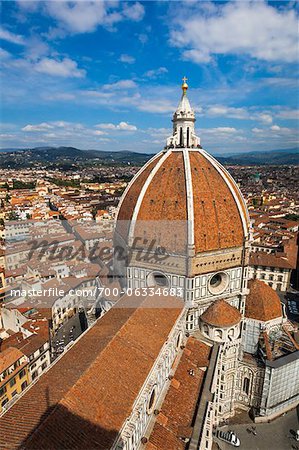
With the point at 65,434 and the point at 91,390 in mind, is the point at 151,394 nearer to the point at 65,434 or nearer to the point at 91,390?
the point at 91,390

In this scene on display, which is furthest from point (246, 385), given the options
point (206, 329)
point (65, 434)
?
point (65, 434)

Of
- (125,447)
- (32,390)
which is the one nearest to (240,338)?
(125,447)

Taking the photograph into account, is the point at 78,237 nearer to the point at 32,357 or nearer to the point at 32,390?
the point at 32,357

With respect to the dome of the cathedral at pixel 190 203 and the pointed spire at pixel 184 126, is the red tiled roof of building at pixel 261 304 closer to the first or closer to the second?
the dome of the cathedral at pixel 190 203

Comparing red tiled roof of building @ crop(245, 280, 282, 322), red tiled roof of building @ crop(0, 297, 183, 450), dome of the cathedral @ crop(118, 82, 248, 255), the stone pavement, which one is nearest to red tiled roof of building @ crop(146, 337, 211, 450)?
red tiled roof of building @ crop(0, 297, 183, 450)

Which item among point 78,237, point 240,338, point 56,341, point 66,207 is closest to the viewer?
point 240,338

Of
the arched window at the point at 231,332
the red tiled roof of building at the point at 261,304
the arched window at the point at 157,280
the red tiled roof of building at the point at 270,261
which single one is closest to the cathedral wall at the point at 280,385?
the red tiled roof of building at the point at 261,304
